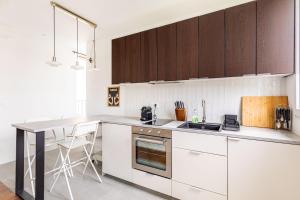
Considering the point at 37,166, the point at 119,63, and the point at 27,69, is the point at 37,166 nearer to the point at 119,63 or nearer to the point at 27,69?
the point at 119,63

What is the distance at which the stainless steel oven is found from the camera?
1979 millimetres

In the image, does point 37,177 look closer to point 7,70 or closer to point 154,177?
point 154,177

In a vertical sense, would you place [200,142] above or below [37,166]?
above

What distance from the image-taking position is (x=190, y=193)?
72.5 inches

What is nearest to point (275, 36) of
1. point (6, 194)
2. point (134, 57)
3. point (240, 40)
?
point (240, 40)

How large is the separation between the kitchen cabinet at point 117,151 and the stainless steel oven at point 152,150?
0.37ft

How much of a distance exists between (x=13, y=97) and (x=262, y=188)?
4319 mm

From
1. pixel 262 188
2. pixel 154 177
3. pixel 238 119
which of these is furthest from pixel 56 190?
pixel 238 119

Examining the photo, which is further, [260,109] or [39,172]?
[260,109]

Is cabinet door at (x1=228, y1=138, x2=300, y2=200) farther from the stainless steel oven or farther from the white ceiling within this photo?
the white ceiling

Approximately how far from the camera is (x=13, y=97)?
325cm

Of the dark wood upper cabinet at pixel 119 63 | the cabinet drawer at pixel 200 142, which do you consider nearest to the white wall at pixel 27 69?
the dark wood upper cabinet at pixel 119 63

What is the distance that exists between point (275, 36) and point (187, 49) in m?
0.95

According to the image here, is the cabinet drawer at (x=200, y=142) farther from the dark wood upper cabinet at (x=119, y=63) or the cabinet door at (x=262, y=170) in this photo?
the dark wood upper cabinet at (x=119, y=63)
